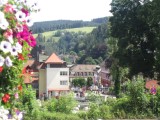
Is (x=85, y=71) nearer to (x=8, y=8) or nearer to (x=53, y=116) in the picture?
(x=53, y=116)

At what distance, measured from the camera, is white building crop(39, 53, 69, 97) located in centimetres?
6756

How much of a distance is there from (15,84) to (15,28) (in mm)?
608

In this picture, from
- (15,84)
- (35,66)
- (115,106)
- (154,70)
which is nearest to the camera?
(15,84)

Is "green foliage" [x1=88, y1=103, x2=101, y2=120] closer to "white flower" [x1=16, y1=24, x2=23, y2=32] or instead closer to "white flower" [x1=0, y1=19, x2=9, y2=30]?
"white flower" [x1=16, y1=24, x2=23, y2=32]

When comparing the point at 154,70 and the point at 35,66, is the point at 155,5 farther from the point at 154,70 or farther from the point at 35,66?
the point at 35,66

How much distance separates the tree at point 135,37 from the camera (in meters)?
43.4

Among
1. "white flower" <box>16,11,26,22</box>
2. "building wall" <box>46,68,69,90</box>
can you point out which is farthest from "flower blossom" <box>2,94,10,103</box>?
"building wall" <box>46,68,69,90</box>

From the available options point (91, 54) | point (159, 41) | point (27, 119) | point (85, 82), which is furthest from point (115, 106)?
point (91, 54)

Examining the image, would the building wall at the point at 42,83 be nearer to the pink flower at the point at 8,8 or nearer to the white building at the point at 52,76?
the white building at the point at 52,76

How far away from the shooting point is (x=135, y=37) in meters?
45.0

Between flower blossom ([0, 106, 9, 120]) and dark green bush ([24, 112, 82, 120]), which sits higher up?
flower blossom ([0, 106, 9, 120])

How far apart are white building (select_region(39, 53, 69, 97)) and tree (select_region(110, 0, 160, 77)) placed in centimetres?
2313

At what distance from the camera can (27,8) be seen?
15.5 ft

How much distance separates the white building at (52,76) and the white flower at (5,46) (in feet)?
207
